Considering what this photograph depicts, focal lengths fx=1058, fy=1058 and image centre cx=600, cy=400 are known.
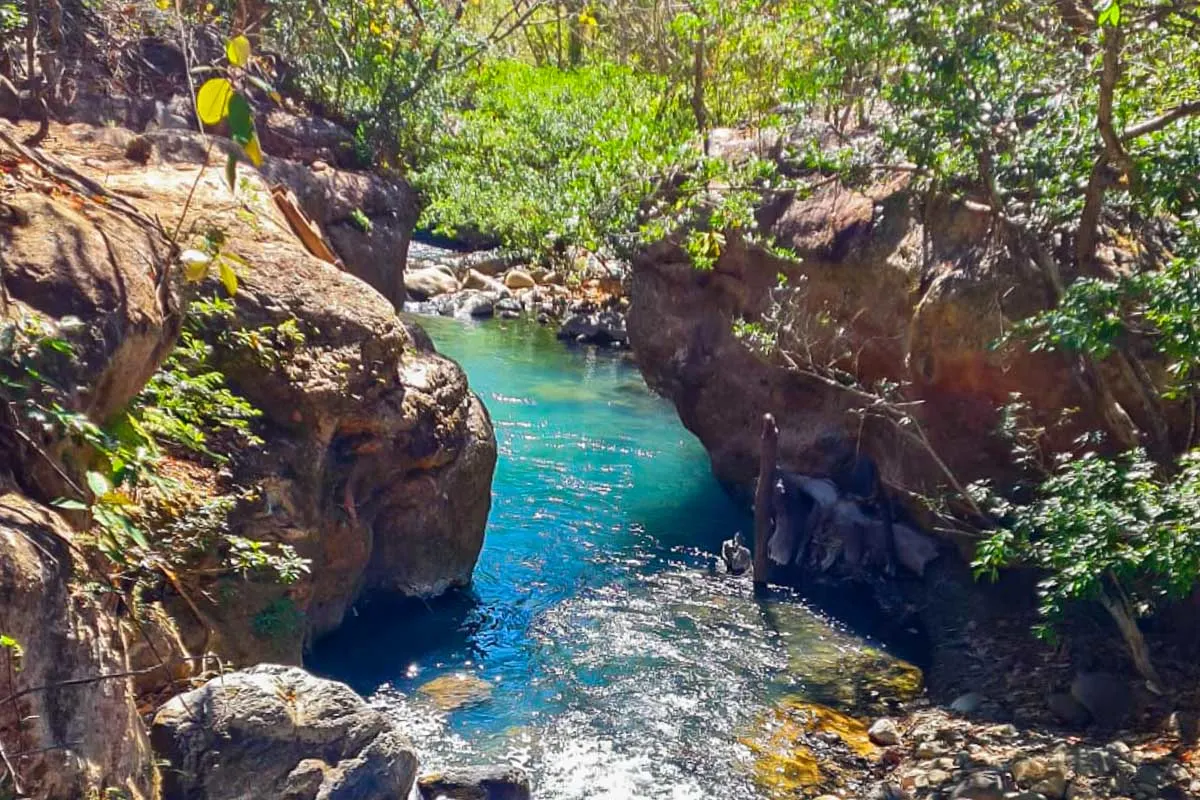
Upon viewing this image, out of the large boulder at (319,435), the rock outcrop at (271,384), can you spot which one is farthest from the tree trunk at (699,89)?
the large boulder at (319,435)

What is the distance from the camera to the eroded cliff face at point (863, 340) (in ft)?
34.2

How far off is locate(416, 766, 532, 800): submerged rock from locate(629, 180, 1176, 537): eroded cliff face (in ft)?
16.5

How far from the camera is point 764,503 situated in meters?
12.2

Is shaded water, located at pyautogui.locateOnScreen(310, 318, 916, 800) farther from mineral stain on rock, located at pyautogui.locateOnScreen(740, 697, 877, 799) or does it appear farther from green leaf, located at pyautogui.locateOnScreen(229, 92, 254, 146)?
green leaf, located at pyautogui.locateOnScreen(229, 92, 254, 146)

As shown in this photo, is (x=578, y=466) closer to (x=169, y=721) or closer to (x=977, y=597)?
(x=977, y=597)

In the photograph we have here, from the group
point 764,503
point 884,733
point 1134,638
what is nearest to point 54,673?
point 884,733

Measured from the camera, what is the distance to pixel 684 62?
1978 cm

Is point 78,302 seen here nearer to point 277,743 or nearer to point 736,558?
point 277,743

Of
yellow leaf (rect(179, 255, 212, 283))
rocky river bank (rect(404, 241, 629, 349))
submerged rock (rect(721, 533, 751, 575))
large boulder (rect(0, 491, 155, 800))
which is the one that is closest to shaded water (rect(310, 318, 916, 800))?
submerged rock (rect(721, 533, 751, 575))

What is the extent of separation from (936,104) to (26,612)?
8227 millimetres

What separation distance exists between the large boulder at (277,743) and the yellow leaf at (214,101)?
4.16 meters

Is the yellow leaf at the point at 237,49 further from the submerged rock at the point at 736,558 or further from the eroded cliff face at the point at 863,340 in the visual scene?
the submerged rock at the point at 736,558

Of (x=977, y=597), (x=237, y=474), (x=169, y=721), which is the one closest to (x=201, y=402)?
(x=237, y=474)

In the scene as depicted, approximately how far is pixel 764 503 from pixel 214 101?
1045cm
